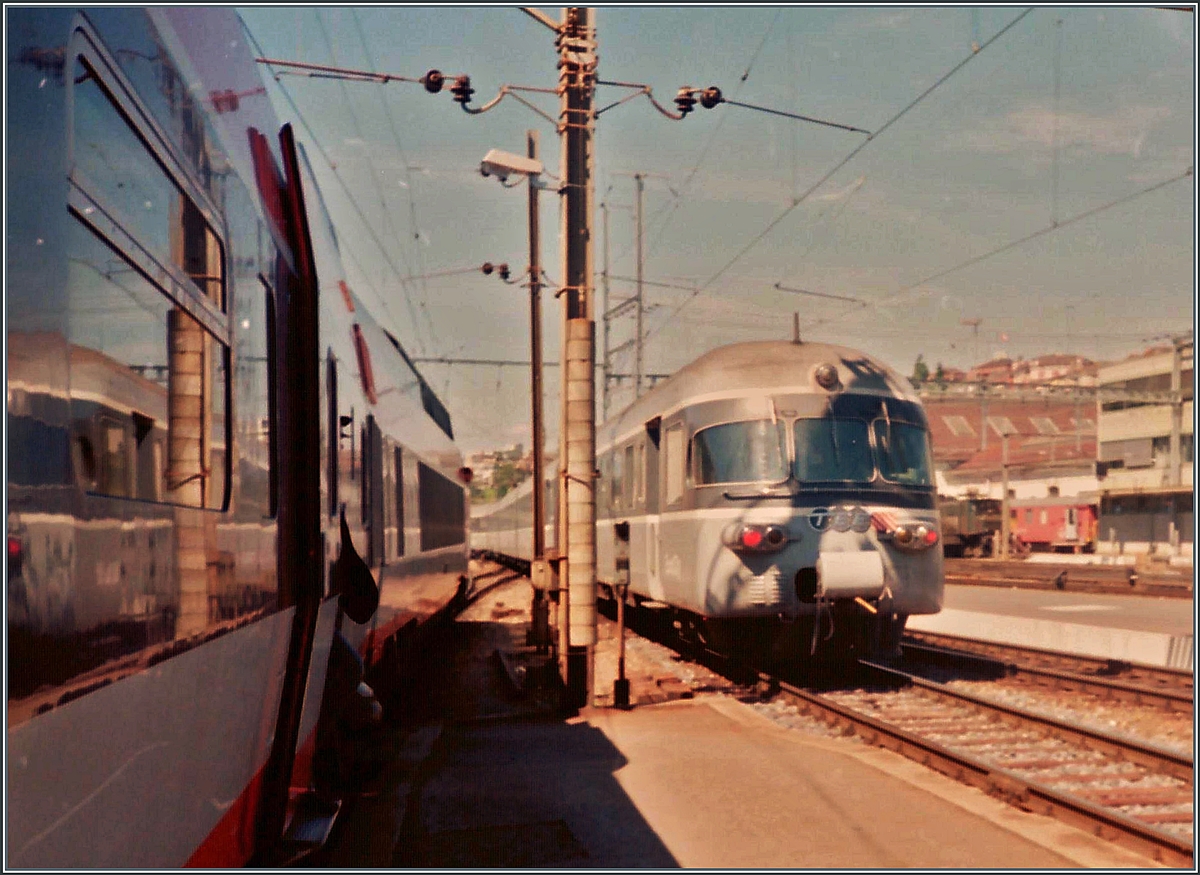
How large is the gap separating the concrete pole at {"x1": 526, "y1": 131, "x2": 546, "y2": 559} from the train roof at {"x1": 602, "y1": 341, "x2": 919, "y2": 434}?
3647 millimetres

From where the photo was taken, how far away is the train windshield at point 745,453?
1209 cm

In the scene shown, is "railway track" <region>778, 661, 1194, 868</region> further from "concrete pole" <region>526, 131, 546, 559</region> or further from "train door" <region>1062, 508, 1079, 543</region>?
"train door" <region>1062, 508, 1079, 543</region>

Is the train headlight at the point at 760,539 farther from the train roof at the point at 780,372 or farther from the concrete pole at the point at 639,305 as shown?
the concrete pole at the point at 639,305

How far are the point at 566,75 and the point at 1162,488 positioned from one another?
136 ft

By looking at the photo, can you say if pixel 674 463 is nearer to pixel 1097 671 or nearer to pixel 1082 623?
pixel 1097 671

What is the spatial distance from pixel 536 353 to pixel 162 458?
13.4 metres

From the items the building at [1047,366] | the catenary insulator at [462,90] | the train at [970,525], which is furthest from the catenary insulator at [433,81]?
the building at [1047,366]

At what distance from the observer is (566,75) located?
11.2m

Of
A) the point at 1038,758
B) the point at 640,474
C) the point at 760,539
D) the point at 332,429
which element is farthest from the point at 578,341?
the point at 1038,758

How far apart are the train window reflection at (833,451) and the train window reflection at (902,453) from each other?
0.18 m

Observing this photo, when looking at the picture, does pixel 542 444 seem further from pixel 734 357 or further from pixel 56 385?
pixel 56 385

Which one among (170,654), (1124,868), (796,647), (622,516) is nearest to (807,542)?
(796,647)

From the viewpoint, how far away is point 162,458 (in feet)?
10.4

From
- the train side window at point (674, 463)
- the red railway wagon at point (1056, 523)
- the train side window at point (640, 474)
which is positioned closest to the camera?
the train side window at point (674, 463)
